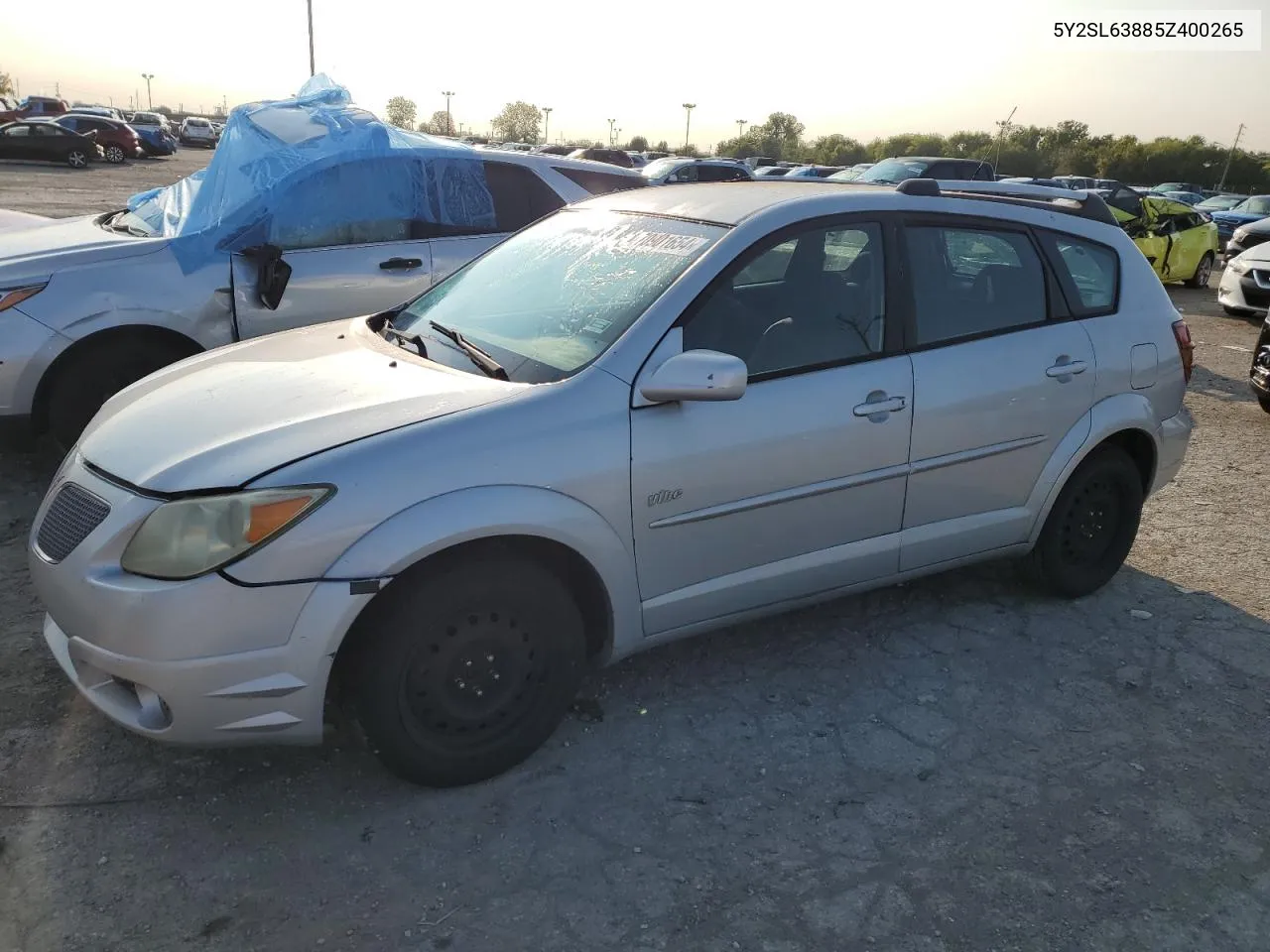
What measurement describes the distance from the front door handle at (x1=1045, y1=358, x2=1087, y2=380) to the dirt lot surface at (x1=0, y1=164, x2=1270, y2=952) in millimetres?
1069

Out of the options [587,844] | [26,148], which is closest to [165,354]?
[587,844]

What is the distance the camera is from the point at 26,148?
3238 cm

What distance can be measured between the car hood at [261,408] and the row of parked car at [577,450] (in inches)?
0.6

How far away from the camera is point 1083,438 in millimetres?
3908

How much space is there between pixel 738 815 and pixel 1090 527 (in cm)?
230

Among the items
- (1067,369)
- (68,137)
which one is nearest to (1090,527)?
(1067,369)

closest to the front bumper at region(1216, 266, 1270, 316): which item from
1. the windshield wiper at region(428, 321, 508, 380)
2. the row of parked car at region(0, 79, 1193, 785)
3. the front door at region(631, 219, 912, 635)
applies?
the row of parked car at region(0, 79, 1193, 785)

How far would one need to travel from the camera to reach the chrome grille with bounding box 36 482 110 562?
2613 millimetres

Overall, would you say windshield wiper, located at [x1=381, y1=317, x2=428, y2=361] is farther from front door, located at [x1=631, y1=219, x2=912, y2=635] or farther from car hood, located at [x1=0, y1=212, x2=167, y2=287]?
car hood, located at [x1=0, y1=212, x2=167, y2=287]

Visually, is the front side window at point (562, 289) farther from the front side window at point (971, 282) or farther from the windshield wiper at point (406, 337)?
the front side window at point (971, 282)

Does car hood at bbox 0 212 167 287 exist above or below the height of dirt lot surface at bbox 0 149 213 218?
above

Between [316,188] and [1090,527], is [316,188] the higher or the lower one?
the higher one

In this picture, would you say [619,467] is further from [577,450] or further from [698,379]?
[698,379]

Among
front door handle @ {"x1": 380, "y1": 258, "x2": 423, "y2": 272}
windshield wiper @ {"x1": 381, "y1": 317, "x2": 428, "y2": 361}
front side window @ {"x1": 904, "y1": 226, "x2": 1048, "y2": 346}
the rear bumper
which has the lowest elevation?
the rear bumper
